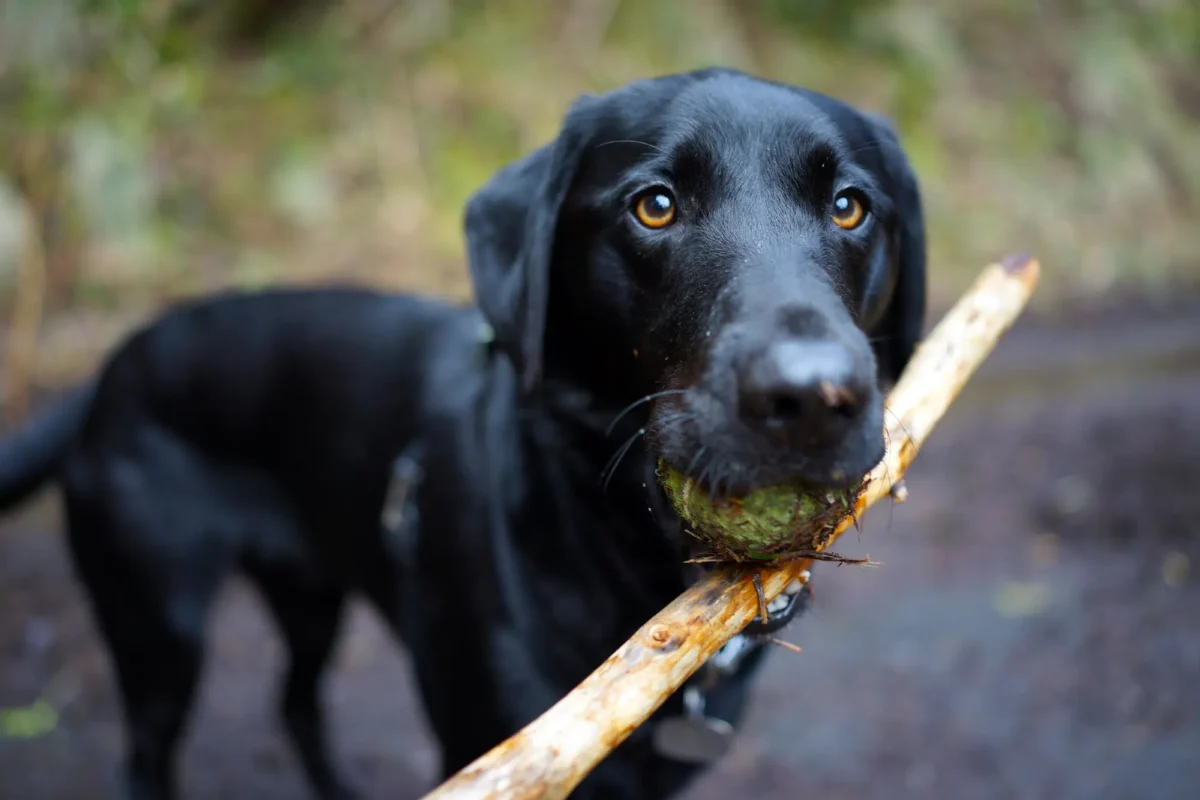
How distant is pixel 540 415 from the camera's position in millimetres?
2062

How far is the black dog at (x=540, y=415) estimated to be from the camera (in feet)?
4.93

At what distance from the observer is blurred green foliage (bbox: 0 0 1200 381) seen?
6137 mm

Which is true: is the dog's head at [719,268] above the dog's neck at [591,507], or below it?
above

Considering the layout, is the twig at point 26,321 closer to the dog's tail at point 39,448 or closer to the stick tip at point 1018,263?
the dog's tail at point 39,448

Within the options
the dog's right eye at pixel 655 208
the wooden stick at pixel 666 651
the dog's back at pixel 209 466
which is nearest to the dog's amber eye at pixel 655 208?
the dog's right eye at pixel 655 208

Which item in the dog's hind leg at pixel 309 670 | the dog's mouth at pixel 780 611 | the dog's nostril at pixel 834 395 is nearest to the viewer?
the dog's nostril at pixel 834 395

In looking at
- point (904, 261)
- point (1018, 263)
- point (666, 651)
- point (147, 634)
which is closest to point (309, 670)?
point (147, 634)

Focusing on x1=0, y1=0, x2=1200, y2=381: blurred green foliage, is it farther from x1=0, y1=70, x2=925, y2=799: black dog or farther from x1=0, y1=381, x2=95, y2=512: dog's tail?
x1=0, y1=70, x2=925, y2=799: black dog

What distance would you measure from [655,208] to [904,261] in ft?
2.19

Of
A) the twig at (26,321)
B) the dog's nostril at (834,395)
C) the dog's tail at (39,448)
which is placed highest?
the dog's nostril at (834,395)

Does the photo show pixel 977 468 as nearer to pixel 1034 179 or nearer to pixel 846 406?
pixel 846 406

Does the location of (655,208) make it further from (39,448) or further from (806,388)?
(39,448)

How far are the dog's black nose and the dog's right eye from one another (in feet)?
1.94

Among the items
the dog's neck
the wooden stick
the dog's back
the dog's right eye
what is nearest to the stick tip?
the wooden stick
